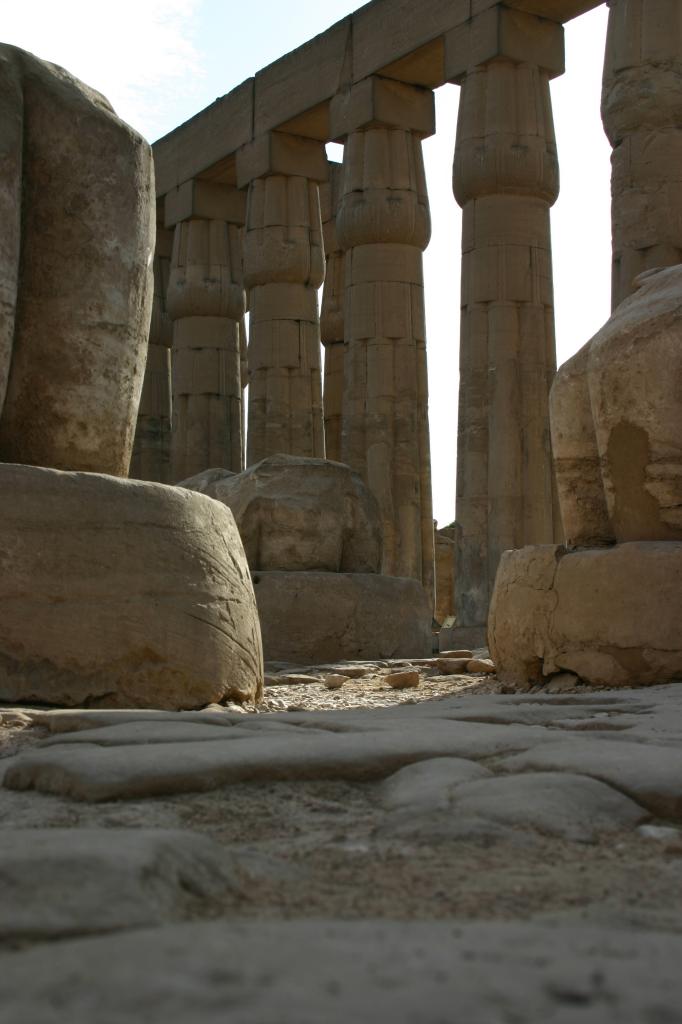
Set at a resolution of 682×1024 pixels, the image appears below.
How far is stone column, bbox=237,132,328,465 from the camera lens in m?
18.4

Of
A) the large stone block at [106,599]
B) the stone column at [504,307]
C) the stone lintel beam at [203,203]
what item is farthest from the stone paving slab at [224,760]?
the stone lintel beam at [203,203]

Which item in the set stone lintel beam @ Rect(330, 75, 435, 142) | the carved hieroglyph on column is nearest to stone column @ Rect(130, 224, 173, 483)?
the carved hieroglyph on column

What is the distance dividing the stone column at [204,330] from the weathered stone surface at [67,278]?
1589 cm

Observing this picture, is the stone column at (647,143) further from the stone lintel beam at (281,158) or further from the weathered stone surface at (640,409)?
the stone lintel beam at (281,158)

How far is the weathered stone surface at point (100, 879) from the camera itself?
138cm

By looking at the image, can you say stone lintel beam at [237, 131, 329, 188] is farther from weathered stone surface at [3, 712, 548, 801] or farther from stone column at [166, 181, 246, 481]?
weathered stone surface at [3, 712, 548, 801]

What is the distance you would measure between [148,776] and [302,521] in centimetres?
728

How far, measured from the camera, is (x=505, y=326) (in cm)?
1416

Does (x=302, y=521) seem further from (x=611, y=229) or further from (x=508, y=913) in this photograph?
(x=508, y=913)

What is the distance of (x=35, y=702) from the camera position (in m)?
3.83

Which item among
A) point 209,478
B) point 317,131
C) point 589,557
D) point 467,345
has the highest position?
point 317,131

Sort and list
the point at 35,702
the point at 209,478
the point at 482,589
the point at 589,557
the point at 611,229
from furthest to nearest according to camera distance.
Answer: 1. the point at 482,589
2. the point at 611,229
3. the point at 209,478
4. the point at 589,557
5. the point at 35,702

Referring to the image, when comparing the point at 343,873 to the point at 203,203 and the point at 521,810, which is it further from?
the point at 203,203

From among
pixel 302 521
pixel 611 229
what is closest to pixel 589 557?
pixel 302 521
